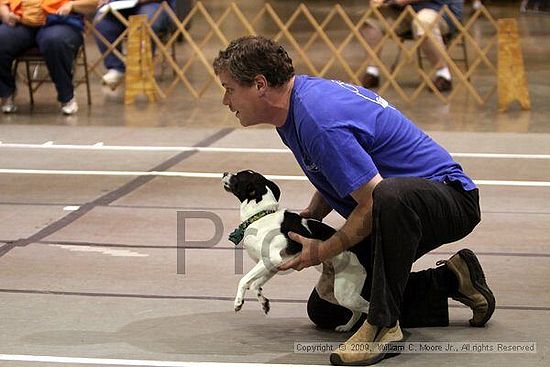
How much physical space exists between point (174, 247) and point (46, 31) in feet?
14.7

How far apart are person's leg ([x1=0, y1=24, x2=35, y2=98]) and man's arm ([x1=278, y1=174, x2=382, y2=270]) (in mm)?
6215

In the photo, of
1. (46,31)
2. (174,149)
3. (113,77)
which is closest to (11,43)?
(46,31)

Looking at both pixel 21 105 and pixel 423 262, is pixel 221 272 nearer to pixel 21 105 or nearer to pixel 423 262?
pixel 423 262

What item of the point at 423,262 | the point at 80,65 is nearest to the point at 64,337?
the point at 423,262

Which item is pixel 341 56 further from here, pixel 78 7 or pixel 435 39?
pixel 78 7

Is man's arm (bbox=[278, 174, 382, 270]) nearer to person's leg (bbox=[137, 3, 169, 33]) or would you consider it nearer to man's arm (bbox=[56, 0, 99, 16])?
man's arm (bbox=[56, 0, 99, 16])

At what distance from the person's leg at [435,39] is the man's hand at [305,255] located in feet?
21.5

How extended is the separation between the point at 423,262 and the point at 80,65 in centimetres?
760

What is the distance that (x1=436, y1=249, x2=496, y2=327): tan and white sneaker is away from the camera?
13.7 ft

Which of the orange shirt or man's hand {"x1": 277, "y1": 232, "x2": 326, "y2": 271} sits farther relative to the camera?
the orange shirt

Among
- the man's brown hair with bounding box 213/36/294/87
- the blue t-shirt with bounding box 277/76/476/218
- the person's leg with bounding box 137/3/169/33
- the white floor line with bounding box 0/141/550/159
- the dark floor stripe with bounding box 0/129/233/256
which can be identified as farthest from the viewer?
the person's leg with bounding box 137/3/169/33

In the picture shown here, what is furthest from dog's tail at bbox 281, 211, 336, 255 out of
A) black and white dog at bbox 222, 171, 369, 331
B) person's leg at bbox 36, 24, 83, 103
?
person's leg at bbox 36, 24, 83, 103

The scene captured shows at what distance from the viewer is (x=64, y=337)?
4.14 metres

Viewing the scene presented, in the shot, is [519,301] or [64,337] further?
Answer: [519,301]
